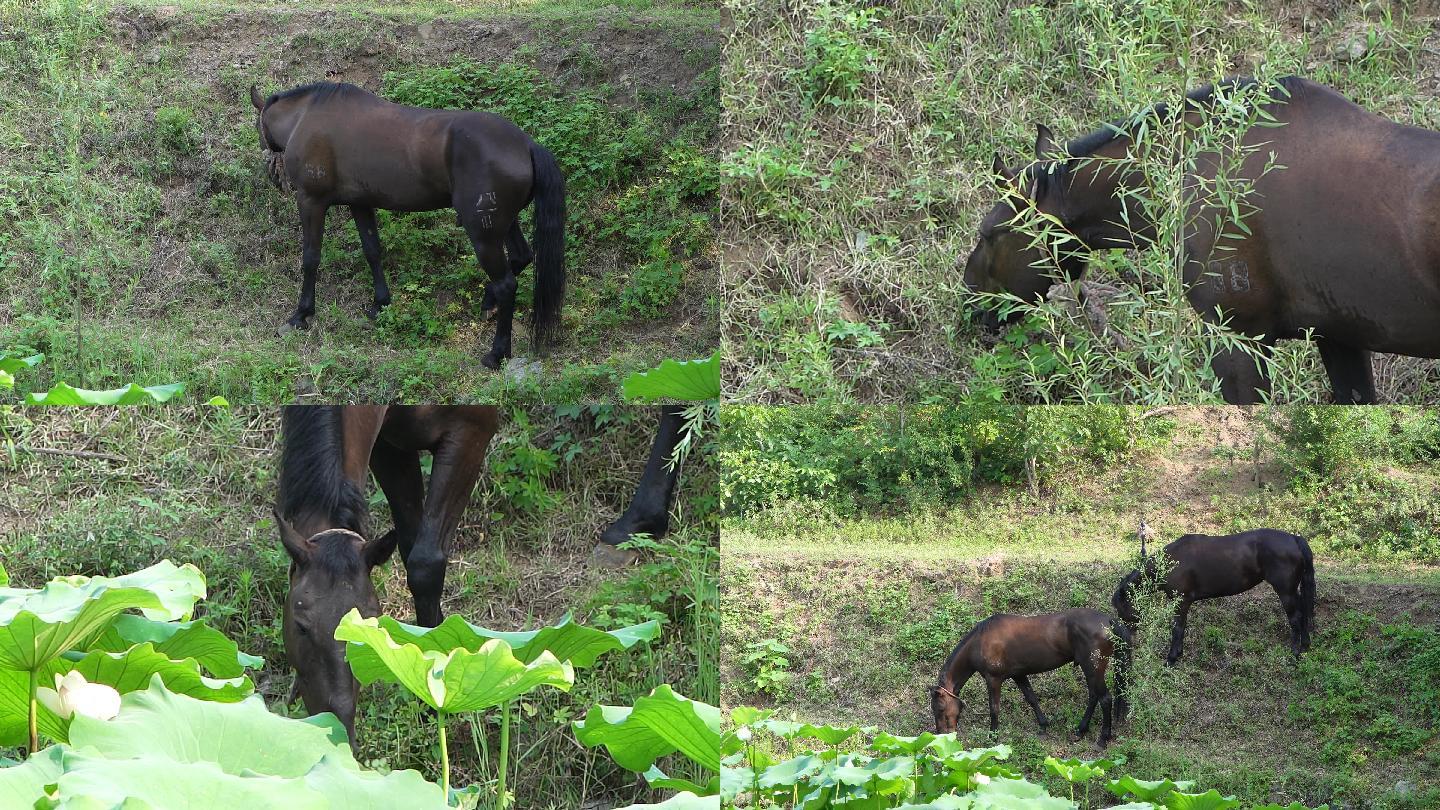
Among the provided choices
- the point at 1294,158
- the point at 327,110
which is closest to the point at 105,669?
the point at 1294,158

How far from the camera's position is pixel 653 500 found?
3.78 meters

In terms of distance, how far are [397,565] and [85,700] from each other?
2.75 m

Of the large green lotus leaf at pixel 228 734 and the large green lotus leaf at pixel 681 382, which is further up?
the large green lotus leaf at pixel 681 382

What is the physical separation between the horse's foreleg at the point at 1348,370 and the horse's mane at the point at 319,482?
3093 mm

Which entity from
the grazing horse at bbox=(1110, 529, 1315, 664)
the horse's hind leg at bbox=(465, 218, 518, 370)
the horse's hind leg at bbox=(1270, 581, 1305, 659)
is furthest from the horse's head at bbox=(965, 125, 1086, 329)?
the horse's hind leg at bbox=(465, 218, 518, 370)

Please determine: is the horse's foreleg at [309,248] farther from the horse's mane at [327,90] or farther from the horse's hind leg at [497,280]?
the horse's hind leg at [497,280]

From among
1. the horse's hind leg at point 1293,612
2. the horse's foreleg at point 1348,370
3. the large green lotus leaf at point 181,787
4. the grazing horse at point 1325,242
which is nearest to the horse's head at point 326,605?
the large green lotus leaf at point 181,787

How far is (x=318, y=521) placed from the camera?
11.1ft

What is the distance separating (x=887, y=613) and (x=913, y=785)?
477 mm

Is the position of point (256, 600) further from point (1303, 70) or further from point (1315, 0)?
point (1315, 0)

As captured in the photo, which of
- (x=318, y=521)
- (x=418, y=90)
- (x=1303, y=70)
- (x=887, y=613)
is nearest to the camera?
(x=887, y=613)

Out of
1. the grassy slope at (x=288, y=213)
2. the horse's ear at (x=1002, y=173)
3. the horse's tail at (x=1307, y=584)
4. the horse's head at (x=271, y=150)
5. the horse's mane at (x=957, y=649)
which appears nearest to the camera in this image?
the horse's tail at (x=1307, y=584)

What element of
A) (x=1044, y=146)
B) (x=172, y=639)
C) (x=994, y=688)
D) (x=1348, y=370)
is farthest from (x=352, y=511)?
(x=1348, y=370)

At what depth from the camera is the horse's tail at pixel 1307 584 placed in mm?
2715
